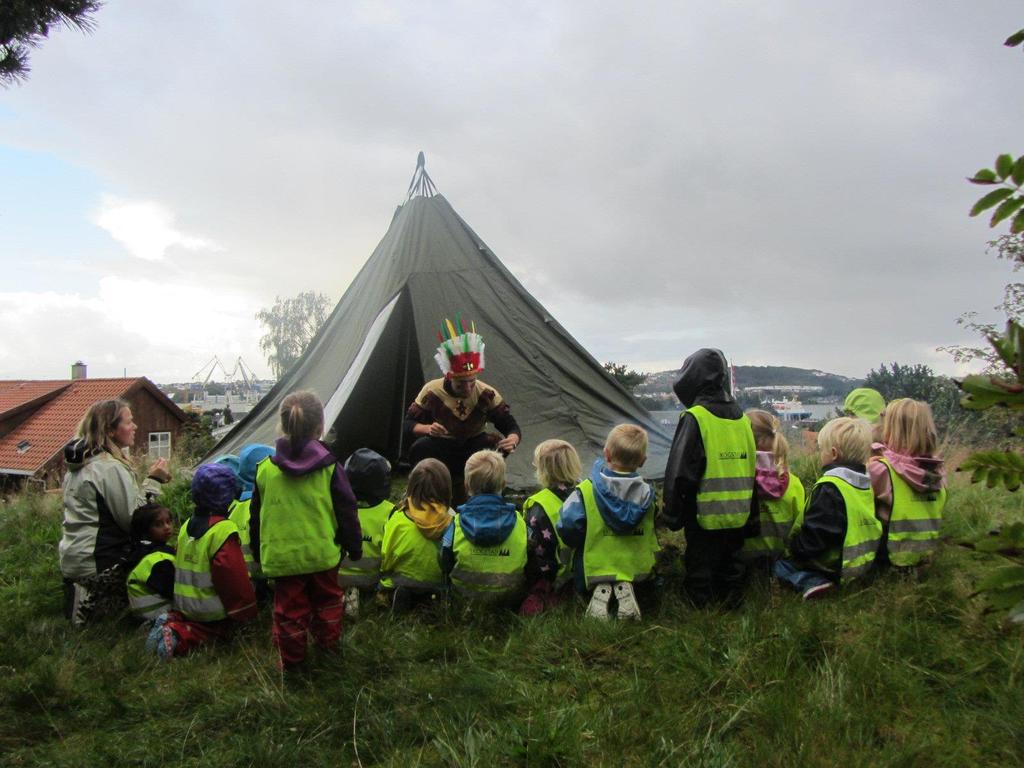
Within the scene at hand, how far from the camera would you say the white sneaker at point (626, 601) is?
3.08 m

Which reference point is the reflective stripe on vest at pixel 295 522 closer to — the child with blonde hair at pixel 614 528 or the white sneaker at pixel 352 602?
the white sneaker at pixel 352 602

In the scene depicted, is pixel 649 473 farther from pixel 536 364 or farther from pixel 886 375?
pixel 886 375

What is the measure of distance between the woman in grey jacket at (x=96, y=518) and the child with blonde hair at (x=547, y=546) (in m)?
1.99

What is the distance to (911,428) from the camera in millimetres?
3232

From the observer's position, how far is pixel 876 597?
9.98 ft

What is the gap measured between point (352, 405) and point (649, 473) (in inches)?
100

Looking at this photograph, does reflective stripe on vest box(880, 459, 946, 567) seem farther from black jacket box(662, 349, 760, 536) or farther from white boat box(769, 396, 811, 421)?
white boat box(769, 396, 811, 421)

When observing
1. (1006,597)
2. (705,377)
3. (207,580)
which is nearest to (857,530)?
(705,377)

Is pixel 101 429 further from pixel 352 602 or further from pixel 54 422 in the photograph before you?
pixel 54 422

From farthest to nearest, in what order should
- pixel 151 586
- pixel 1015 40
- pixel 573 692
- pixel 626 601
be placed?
pixel 151 586 → pixel 626 601 → pixel 573 692 → pixel 1015 40

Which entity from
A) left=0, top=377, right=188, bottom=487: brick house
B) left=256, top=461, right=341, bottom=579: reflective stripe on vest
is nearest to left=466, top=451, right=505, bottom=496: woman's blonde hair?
left=256, top=461, right=341, bottom=579: reflective stripe on vest

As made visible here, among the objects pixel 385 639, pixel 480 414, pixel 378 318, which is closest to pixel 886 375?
pixel 480 414

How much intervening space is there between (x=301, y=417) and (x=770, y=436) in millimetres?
2297

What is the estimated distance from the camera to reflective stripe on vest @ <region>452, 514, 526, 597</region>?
10.8 ft
